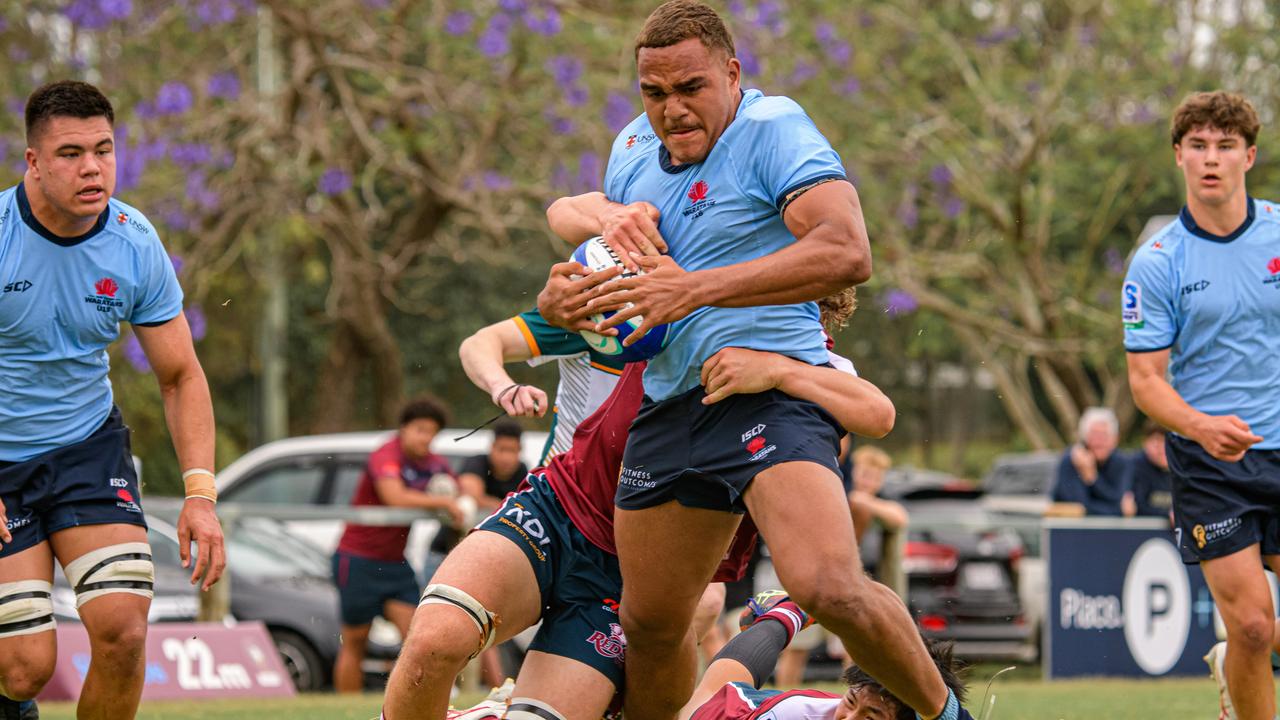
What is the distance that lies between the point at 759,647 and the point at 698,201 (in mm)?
1926

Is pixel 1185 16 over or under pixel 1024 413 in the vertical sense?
over

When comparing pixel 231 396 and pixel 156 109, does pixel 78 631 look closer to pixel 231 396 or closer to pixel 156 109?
pixel 156 109

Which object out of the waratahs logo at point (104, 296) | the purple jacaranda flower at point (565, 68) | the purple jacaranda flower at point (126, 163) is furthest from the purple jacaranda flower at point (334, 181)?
the waratahs logo at point (104, 296)

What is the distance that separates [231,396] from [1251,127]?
2827 centimetres

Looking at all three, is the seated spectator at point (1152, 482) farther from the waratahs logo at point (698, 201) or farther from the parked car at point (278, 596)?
the waratahs logo at point (698, 201)

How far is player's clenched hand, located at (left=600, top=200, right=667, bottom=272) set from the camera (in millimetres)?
4891

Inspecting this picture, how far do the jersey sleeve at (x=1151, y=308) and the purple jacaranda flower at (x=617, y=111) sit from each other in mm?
9146

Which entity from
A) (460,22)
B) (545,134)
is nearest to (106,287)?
(460,22)

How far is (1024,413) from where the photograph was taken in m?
24.3

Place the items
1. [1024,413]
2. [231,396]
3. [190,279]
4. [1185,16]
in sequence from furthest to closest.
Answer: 1. [231,396]
2. [1024,413]
3. [1185,16]
4. [190,279]

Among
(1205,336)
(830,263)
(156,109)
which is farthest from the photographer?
(156,109)

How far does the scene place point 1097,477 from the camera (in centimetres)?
1451

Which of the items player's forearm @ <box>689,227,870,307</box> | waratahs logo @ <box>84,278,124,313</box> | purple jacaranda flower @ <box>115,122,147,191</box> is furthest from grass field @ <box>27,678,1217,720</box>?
purple jacaranda flower @ <box>115,122,147,191</box>

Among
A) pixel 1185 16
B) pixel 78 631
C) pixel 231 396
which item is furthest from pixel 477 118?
pixel 231 396
